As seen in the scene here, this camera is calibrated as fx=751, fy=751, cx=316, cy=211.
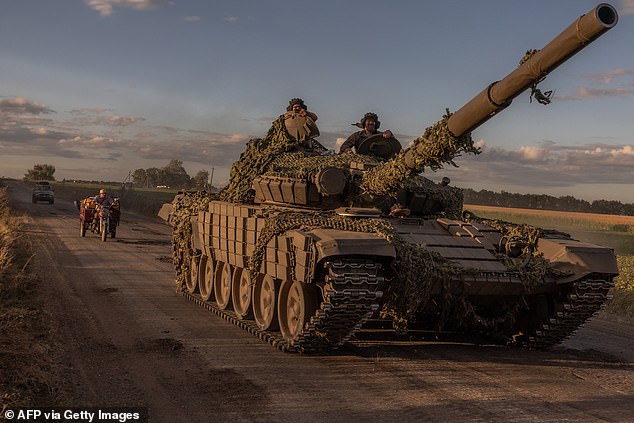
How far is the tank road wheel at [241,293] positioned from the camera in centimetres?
1203

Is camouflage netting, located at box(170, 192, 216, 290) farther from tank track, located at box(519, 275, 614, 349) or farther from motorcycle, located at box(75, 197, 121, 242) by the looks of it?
motorcycle, located at box(75, 197, 121, 242)

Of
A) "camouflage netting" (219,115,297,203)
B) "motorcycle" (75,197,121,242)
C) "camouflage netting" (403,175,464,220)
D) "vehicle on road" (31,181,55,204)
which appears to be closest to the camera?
"camouflage netting" (403,175,464,220)

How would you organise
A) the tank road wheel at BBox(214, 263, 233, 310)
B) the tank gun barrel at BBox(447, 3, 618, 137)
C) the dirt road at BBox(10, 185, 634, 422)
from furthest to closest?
the tank road wheel at BBox(214, 263, 233, 310) < the dirt road at BBox(10, 185, 634, 422) < the tank gun barrel at BBox(447, 3, 618, 137)

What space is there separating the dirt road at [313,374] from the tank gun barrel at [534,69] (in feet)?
9.60

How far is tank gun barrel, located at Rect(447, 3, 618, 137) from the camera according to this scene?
660 cm

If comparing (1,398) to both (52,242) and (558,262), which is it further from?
(52,242)

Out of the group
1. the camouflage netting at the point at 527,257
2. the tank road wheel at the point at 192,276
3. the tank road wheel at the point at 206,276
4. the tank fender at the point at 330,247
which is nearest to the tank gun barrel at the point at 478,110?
the tank fender at the point at 330,247

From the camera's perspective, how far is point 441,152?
8.78 m

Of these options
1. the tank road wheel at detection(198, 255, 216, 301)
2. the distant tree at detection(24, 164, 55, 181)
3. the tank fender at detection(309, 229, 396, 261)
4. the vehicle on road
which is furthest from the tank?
the distant tree at detection(24, 164, 55, 181)

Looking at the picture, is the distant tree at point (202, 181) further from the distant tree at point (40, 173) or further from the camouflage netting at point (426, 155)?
the distant tree at point (40, 173)

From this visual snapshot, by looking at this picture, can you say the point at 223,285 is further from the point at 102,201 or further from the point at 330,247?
the point at 102,201

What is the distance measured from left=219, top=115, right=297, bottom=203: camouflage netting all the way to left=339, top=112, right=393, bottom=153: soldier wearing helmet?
92 centimetres

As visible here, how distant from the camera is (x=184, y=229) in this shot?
50.9ft

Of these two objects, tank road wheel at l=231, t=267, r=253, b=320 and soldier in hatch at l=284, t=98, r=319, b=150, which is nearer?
tank road wheel at l=231, t=267, r=253, b=320
